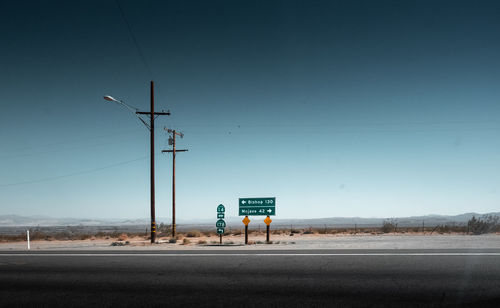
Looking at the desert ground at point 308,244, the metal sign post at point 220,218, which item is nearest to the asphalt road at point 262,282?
the desert ground at point 308,244

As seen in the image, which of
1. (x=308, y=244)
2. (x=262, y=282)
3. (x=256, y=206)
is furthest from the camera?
(x=256, y=206)

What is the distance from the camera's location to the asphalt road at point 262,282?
20.1 ft

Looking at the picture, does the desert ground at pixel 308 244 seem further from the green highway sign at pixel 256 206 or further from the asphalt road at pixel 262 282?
the asphalt road at pixel 262 282

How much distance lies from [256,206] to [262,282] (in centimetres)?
1377

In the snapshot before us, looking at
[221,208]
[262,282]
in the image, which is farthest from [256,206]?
[262,282]

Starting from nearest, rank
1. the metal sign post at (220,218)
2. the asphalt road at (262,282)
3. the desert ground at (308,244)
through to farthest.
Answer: the asphalt road at (262,282)
the desert ground at (308,244)
the metal sign post at (220,218)

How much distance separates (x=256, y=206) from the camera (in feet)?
70.2

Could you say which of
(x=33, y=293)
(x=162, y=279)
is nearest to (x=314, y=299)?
(x=162, y=279)

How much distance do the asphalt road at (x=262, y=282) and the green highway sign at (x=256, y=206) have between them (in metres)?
9.94

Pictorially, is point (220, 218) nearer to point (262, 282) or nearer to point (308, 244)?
point (308, 244)

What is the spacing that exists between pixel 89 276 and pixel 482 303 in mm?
8699

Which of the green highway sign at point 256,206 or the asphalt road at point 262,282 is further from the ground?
the green highway sign at point 256,206

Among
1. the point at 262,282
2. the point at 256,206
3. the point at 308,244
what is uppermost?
the point at 256,206

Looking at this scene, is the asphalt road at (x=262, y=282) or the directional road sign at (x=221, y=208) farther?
the directional road sign at (x=221, y=208)
